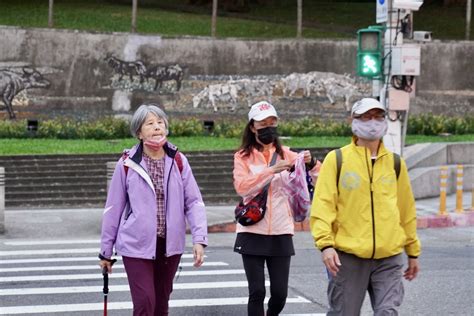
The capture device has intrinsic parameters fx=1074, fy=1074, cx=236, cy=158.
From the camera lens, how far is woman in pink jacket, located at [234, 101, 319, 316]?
8.00 meters

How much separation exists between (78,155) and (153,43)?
10218mm

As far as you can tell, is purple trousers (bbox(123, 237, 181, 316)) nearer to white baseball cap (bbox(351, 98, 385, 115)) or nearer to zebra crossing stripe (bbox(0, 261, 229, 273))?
white baseball cap (bbox(351, 98, 385, 115))

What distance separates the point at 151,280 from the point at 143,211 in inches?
18.5

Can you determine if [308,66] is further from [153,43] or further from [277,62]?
[153,43]

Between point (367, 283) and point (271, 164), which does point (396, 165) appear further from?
point (271, 164)

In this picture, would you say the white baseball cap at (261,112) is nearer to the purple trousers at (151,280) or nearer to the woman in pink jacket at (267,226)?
the woman in pink jacket at (267,226)

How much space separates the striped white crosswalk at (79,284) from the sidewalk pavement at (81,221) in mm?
2498

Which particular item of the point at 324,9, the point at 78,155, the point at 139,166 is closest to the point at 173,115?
the point at 78,155

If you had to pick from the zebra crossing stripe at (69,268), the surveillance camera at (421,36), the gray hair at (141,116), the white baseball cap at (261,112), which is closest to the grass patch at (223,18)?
the surveillance camera at (421,36)

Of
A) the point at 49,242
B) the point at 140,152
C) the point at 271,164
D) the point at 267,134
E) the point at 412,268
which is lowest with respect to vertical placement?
the point at 49,242

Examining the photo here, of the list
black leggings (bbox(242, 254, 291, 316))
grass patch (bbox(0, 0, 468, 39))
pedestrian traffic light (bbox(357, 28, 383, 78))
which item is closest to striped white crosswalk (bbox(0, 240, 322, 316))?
black leggings (bbox(242, 254, 291, 316))

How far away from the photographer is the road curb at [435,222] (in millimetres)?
18562

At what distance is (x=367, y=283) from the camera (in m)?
6.92

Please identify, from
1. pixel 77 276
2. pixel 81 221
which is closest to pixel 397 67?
pixel 81 221
